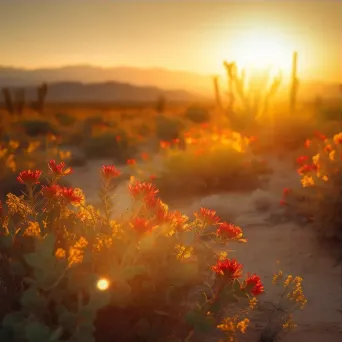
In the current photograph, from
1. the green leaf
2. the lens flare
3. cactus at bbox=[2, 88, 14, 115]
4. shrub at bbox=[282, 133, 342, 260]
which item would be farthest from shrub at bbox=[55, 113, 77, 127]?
the green leaf

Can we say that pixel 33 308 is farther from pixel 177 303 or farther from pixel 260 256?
pixel 260 256

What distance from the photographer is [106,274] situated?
2746 millimetres

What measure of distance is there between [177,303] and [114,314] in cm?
36

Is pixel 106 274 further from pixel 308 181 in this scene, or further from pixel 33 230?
Answer: pixel 308 181

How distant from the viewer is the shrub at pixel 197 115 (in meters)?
32.7

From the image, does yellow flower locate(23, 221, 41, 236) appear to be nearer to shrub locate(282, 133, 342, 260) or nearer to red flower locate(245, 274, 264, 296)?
red flower locate(245, 274, 264, 296)

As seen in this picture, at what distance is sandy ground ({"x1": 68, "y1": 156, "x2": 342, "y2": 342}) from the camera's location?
420 centimetres

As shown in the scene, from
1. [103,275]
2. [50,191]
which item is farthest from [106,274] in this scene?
[50,191]

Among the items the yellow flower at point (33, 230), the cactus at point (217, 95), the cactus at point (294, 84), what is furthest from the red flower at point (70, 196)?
the cactus at point (217, 95)

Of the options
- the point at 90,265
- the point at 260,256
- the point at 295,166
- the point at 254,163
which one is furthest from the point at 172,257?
the point at 295,166

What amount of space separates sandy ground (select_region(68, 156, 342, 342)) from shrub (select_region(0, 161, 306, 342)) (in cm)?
113

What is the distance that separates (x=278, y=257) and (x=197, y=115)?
2759 cm

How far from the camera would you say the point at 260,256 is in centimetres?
582

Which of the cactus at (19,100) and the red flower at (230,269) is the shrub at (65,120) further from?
the red flower at (230,269)
